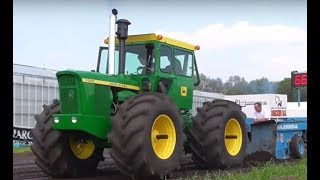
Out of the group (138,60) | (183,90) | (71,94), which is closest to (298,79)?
(183,90)

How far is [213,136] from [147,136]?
7.76ft

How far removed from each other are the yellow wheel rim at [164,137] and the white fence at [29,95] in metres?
12.1

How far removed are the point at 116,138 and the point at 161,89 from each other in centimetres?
→ 232

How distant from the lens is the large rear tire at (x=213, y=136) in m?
9.46

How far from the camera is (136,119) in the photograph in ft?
24.2

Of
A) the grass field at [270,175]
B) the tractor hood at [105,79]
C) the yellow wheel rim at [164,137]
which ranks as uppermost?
the tractor hood at [105,79]

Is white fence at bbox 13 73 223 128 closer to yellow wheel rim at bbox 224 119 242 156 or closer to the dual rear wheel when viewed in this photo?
yellow wheel rim at bbox 224 119 242 156

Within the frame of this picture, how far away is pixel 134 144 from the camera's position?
285 inches

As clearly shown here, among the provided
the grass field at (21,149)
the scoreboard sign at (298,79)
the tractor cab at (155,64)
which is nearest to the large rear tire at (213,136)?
the tractor cab at (155,64)

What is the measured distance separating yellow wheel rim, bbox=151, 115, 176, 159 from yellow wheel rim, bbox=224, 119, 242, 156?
2.27 m

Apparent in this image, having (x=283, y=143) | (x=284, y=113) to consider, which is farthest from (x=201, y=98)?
(x=283, y=143)

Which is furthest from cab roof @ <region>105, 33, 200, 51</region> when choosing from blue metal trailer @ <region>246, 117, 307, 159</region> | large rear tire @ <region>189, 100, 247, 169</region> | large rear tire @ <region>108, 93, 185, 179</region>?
blue metal trailer @ <region>246, 117, 307, 159</region>

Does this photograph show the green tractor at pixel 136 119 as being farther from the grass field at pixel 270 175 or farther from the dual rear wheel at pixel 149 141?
the grass field at pixel 270 175

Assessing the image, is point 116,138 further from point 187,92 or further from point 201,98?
point 201,98
